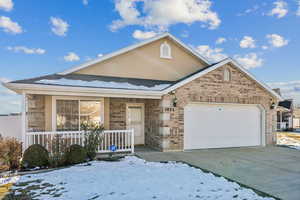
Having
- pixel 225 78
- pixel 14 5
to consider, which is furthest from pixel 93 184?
pixel 14 5

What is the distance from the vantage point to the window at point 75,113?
842cm

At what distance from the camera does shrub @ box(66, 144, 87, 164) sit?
6.39 m

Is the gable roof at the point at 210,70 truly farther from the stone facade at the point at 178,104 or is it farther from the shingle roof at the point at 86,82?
the shingle roof at the point at 86,82

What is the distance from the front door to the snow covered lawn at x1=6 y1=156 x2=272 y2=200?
4.21 meters

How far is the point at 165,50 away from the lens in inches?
442

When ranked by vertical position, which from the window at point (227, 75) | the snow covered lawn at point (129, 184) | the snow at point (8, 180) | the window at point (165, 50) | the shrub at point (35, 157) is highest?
the window at point (165, 50)

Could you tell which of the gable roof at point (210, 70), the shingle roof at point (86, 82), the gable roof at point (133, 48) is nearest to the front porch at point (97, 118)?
the shingle roof at point (86, 82)

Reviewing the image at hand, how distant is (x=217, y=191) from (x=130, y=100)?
6584 millimetres

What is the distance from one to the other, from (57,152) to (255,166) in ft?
22.2

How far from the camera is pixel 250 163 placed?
6695 millimetres

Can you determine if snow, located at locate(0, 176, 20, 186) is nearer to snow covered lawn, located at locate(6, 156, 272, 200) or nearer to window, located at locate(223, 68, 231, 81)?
snow covered lawn, located at locate(6, 156, 272, 200)

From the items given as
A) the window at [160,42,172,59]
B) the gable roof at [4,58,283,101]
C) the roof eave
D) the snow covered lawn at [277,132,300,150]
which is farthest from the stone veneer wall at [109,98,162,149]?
the snow covered lawn at [277,132,300,150]

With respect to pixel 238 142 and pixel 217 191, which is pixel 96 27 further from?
pixel 217 191

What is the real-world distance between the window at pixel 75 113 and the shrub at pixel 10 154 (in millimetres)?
2287
